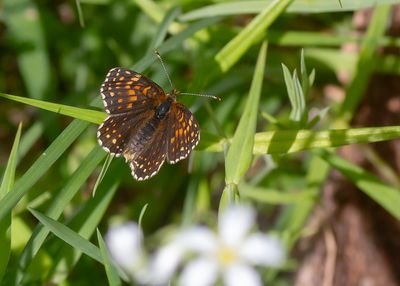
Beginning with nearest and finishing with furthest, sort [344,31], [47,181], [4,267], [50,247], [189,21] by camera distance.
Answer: [4,267], [50,247], [189,21], [47,181], [344,31]

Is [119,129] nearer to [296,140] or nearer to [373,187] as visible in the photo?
[296,140]

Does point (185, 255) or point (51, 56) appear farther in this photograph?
point (51, 56)

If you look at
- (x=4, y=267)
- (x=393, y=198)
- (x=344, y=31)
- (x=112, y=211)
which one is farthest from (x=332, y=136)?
(x=112, y=211)

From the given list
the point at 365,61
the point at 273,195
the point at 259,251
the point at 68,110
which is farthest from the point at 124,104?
the point at 365,61

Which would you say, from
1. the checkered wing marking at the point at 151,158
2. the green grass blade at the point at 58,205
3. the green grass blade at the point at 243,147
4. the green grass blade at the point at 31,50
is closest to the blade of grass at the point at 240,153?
the green grass blade at the point at 243,147

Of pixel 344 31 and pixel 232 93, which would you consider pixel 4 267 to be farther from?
pixel 344 31

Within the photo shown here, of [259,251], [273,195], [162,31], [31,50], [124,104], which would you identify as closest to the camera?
[259,251]

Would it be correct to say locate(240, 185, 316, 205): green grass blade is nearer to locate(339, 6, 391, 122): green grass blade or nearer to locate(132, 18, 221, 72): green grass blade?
locate(339, 6, 391, 122): green grass blade
